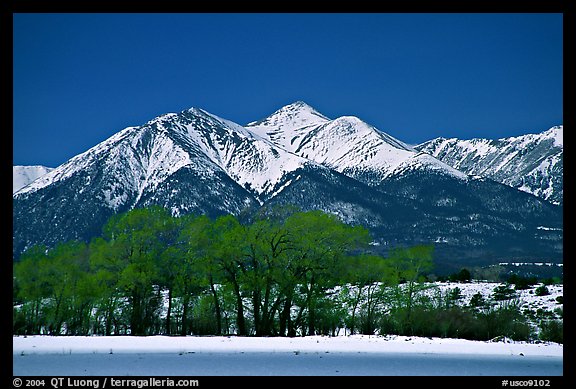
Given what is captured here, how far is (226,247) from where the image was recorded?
47.8 m

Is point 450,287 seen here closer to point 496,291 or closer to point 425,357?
point 496,291

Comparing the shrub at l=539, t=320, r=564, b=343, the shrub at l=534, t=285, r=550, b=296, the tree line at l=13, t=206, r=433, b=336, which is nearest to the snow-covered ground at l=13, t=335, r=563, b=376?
the shrub at l=539, t=320, r=564, b=343

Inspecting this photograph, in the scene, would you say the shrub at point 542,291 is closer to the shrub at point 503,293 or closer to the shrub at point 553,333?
the shrub at point 503,293

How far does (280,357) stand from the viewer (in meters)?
30.6

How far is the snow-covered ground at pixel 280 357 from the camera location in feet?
77.6

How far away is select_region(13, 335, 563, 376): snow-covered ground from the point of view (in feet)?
77.6

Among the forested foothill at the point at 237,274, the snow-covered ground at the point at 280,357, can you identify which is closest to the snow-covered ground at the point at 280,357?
the snow-covered ground at the point at 280,357

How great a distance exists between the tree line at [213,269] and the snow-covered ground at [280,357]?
6.81m

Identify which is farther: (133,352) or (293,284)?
(293,284)

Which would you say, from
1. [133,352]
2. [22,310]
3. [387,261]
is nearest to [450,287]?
[387,261]

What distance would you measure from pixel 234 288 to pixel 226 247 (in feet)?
12.5

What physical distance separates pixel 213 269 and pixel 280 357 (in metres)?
19.2

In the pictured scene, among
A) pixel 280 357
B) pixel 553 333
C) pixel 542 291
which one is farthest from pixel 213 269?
pixel 542 291
